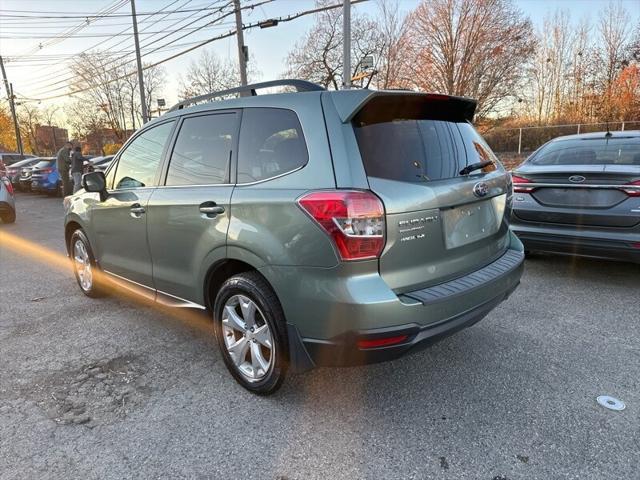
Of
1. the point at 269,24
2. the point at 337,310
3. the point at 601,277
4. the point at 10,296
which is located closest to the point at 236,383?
the point at 337,310

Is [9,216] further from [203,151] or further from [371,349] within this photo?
[371,349]

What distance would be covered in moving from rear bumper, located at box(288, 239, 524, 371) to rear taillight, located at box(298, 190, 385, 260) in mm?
274

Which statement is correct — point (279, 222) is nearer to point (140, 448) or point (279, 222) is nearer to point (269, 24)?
point (140, 448)

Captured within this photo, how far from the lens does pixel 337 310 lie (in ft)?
6.83

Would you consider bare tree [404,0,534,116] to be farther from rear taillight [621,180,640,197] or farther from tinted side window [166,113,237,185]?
tinted side window [166,113,237,185]

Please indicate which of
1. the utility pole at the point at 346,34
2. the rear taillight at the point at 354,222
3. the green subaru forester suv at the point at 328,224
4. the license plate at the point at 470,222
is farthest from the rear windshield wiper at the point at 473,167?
the utility pole at the point at 346,34

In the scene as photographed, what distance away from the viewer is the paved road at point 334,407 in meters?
2.08

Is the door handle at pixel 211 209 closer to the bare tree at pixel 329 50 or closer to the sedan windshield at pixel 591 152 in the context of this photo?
the sedan windshield at pixel 591 152

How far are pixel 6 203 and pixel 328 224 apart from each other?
10520 millimetres

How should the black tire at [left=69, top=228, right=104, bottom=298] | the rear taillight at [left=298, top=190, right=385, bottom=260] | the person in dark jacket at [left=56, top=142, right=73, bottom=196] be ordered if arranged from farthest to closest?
the person in dark jacket at [left=56, top=142, right=73, bottom=196], the black tire at [left=69, top=228, right=104, bottom=298], the rear taillight at [left=298, top=190, right=385, bottom=260]

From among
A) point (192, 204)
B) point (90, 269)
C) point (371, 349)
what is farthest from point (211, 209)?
point (90, 269)

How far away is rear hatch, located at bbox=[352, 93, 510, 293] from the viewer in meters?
2.15

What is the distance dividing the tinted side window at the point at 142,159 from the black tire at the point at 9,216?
801cm


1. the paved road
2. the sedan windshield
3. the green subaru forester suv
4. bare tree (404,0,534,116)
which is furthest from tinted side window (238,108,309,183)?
bare tree (404,0,534,116)
